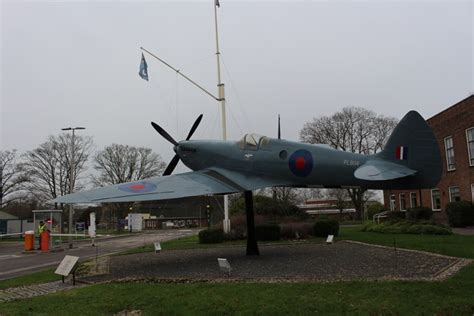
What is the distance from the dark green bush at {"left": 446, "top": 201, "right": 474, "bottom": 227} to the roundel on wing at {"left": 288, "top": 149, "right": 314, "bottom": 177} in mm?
19333

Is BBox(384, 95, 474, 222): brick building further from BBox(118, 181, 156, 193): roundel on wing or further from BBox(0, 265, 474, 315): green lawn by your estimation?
BBox(0, 265, 474, 315): green lawn

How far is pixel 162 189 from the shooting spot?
1280 cm

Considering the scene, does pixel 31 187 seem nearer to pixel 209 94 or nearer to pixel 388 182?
pixel 209 94

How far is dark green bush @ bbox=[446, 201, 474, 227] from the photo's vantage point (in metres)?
26.9

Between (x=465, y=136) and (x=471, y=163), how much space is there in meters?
2.11

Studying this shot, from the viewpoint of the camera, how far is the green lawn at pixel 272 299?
6.62 m

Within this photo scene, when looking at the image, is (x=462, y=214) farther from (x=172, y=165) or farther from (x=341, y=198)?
(x=341, y=198)

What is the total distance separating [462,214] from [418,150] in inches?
731

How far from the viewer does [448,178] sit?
1282 inches

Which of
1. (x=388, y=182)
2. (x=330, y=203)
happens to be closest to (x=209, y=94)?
(x=388, y=182)

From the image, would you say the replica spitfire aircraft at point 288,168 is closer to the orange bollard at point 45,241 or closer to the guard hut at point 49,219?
the orange bollard at point 45,241

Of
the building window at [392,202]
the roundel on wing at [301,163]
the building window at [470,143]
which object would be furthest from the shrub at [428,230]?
the building window at [392,202]

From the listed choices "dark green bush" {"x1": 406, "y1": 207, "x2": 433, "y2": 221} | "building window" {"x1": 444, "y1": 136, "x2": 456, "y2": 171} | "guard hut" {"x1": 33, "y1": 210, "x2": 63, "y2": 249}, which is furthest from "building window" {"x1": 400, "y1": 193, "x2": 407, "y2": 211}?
"guard hut" {"x1": 33, "y1": 210, "x2": 63, "y2": 249}

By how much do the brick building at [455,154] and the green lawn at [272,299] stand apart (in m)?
23.0
